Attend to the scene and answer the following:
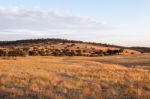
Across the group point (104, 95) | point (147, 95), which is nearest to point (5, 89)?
point (104, 95)

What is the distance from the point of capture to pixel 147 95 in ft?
51.3

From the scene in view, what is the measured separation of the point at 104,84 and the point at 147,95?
4111mm

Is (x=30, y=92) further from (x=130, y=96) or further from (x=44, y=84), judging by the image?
(x=130, y=96)

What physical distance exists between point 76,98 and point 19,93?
2.38 meters

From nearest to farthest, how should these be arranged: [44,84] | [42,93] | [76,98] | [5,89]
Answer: [76,98] → [42,93] → [5,89] → [44,84]

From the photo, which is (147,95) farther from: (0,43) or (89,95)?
(0,43)

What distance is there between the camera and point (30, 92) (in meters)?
16.4

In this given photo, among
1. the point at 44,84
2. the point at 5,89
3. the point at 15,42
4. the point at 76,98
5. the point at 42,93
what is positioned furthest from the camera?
the point at 15,42

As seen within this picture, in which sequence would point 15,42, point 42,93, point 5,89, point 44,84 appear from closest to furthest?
point 42,93 < point 5,89 < point 44,84 < point 15,42

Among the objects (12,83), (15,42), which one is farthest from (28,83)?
(15,42)

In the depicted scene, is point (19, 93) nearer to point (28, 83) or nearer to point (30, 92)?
point (30, 92)

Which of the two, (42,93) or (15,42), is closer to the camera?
(42,93)

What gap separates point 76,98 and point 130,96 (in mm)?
2217

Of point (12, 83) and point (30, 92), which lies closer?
point (30, 92)
